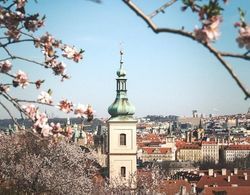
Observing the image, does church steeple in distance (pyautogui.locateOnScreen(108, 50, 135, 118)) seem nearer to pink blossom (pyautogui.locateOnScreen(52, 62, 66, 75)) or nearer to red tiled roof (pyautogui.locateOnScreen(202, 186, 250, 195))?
red tiled roof (pyautogui.locateOnScreen(202, 186, 250, 195))

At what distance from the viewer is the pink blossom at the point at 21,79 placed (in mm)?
4641

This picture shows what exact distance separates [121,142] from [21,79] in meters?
25.3

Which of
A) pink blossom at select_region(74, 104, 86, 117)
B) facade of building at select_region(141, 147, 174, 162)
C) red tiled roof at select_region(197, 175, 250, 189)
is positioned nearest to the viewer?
pink blossom at select_region(74, 104, 86, 117)

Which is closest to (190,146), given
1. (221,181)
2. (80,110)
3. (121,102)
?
(221,181)

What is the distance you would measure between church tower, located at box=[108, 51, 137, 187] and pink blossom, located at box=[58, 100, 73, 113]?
79.9ft

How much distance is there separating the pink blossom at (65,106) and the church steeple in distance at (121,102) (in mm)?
25409

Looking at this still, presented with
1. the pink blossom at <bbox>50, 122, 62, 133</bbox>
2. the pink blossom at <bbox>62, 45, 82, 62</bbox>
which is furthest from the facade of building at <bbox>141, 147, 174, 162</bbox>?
the pink blossom at <bbox>50, 122, 62, 133</bbox>

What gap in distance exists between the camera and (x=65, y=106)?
4750 millimetres

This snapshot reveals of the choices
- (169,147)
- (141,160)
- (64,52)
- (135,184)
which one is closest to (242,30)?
(64,52)

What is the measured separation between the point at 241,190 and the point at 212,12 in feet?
117

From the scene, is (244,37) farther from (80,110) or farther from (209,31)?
(80,110)

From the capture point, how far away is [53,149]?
28875mm

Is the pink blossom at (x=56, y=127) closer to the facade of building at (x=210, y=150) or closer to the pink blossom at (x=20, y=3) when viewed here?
the pink blossom at (x=20, y=3)

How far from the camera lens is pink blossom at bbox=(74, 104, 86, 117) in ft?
15.8
